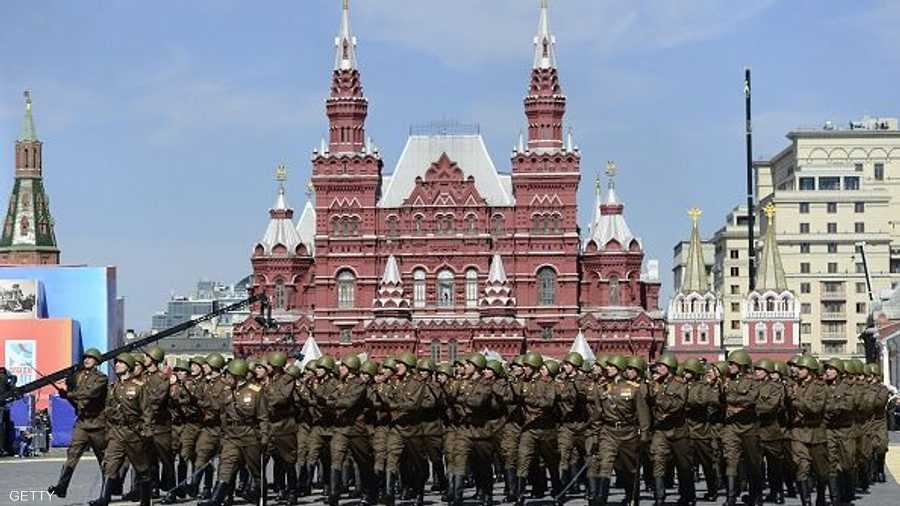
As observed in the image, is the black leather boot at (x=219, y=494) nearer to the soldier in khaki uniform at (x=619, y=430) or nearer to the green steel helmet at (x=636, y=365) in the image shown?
the soldier in khaki uniform at (x=619, y=430)

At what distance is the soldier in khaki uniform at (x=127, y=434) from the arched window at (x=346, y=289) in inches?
2871

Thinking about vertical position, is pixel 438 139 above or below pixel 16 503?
above

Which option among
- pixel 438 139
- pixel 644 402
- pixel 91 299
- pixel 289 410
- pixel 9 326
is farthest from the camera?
pixel 438 139

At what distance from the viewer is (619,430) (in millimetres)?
23297

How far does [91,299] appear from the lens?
2753 inches

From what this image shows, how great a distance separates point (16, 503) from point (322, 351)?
224 feet

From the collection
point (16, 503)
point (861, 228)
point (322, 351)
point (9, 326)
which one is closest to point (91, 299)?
point (9, 326)

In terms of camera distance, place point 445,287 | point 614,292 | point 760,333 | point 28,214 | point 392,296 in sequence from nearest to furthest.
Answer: point 392,296, point 445,287, point 614,292, point 760,333, point 28,214

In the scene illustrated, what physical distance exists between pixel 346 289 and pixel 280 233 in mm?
5047

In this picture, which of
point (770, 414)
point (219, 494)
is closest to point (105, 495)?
point (219, 494)

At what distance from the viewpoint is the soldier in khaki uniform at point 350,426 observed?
24.6 m

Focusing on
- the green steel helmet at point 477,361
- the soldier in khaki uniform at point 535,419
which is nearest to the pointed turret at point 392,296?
the soldier in khaki uniform at point 535,419

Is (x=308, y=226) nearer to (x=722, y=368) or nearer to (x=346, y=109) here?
(x=346, y=109)

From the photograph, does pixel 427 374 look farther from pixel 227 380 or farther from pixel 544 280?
pixel 544 280
